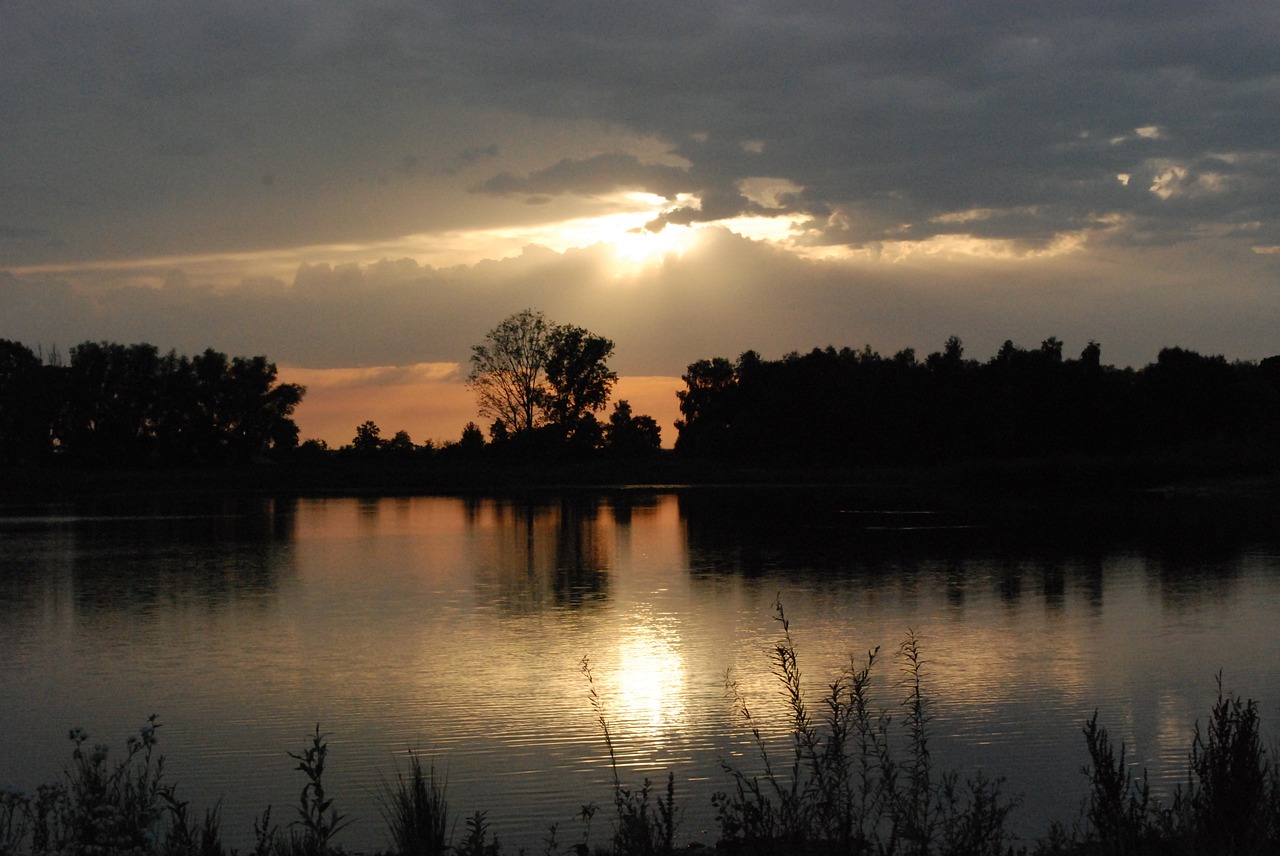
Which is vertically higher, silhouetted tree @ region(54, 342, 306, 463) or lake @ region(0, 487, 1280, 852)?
silhouetted tree @ region(54, 342, 306, 463)

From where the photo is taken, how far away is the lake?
11.3 m

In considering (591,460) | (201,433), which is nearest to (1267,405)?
(591,460)

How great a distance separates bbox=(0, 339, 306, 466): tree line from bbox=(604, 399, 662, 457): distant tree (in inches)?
1442

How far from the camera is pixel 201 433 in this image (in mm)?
111188

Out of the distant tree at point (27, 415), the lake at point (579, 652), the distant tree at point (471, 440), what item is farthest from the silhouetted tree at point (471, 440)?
the lake at point (579, 652)

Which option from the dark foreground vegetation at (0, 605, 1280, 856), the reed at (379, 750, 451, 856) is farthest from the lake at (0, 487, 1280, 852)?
the dark foreground vegetation at (0, 605, 1280, 856)

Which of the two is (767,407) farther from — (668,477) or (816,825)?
(816,825)

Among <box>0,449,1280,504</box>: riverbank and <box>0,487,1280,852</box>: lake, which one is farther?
<box>0,449,1280,504</box>: riverbank

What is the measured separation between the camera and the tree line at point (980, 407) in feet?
316

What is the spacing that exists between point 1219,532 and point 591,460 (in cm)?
8097

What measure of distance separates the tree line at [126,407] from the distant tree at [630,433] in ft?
120

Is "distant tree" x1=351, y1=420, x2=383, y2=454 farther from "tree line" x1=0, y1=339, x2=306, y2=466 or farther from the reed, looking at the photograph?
the reed

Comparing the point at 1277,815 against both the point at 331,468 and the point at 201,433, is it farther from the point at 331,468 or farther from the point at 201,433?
the point at 201,433

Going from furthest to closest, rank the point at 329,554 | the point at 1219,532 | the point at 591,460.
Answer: the point at 591,460
the point at 1219,532
the point at 329,554
